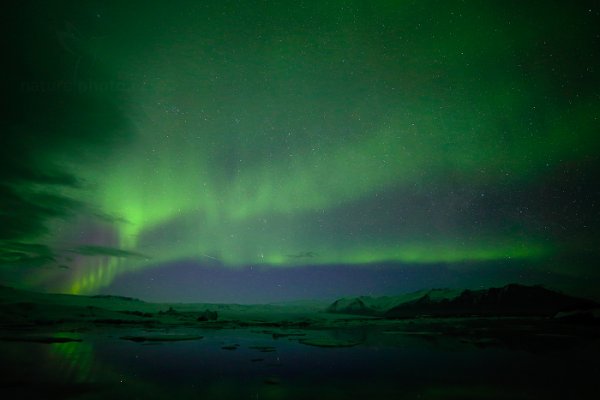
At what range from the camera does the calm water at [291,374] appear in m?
14.3

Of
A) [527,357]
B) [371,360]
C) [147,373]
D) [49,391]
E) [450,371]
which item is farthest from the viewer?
[527,357]

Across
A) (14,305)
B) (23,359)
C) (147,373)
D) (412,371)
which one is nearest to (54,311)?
(14,305)

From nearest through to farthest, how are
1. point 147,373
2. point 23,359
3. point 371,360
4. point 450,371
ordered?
1. point 147,373
2. point 450,371
3. point 23,359
4. point 371,360

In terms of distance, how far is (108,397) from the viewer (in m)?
12.8

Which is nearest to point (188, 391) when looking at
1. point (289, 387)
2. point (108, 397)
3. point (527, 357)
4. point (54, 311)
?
point (108, 397)

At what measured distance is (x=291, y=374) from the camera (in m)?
18.3

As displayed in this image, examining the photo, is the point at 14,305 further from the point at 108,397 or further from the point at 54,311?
the point at 108,397

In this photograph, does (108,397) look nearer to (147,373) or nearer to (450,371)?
(147,373)

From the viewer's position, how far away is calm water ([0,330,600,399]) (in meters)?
14.3

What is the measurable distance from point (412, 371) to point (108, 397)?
14.9 meters

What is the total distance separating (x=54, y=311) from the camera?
122125 millimetres

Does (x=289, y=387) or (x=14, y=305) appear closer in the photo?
(x=289, y=387)

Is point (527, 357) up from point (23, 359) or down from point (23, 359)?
down

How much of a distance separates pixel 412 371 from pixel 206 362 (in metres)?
12.4
